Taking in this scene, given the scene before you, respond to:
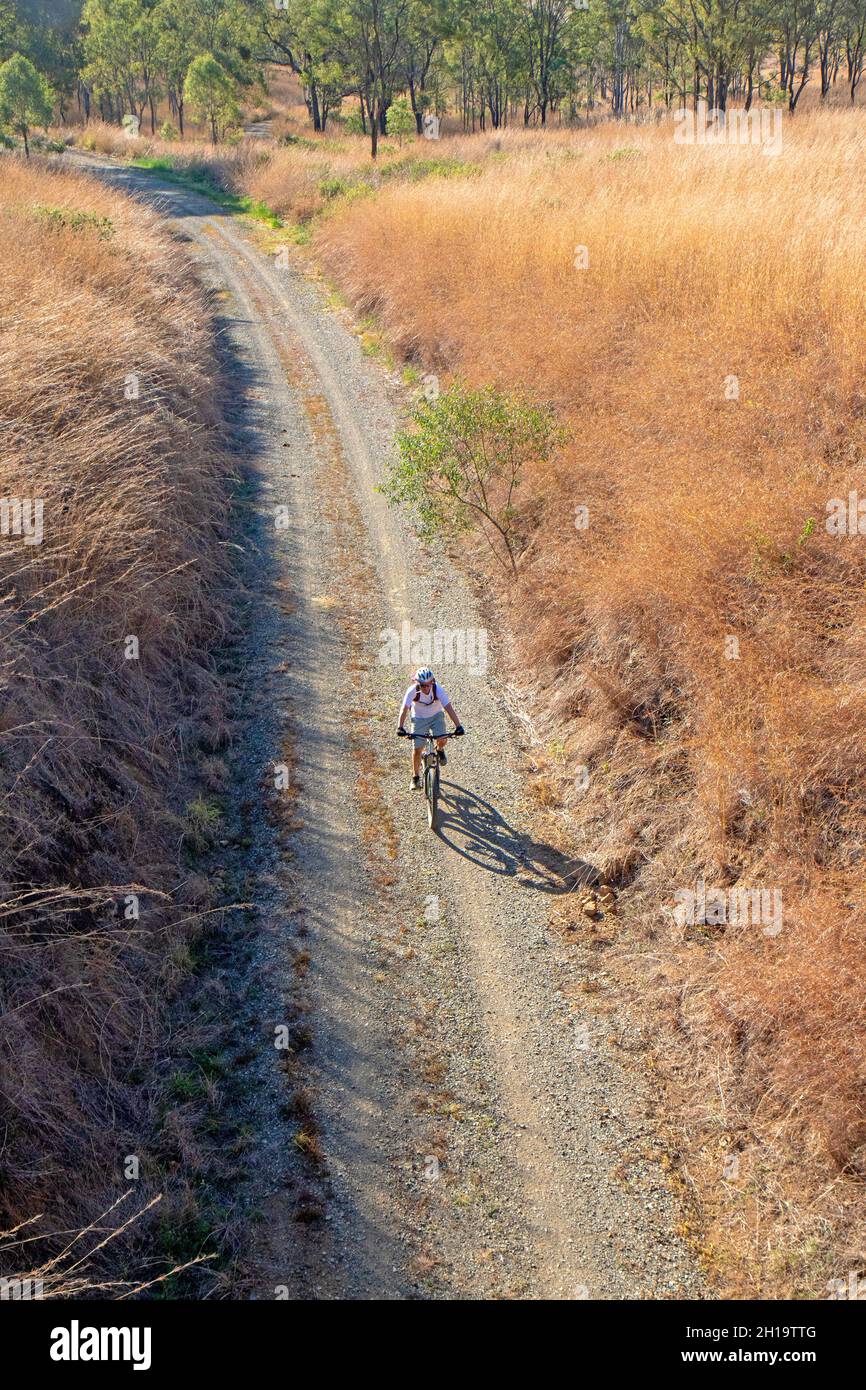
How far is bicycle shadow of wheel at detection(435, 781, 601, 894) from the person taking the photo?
9.89 m

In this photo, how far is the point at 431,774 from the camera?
10.5m

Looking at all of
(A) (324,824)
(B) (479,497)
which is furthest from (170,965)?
(B) (479,497)

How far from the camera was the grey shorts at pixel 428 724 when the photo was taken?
10461 mm

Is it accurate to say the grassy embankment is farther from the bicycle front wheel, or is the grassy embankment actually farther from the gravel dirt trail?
the bicycle front wheel

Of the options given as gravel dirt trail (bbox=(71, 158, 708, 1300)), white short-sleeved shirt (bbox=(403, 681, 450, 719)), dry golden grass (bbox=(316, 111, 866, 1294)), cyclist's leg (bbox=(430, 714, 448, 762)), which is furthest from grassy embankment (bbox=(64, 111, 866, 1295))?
white short-sleeved shirt (bbox=(403, 681, 450, 719))

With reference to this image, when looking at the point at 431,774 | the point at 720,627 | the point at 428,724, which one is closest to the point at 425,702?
the point at 428,724

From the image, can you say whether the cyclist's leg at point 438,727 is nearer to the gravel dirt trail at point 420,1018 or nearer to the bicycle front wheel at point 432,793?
the bicycle front wheel at point 432,793

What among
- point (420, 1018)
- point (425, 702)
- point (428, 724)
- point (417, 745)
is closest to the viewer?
point (420, 1018)

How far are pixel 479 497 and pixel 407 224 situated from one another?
15.2m

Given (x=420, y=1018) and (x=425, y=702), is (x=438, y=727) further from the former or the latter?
(x=420, y=1018)

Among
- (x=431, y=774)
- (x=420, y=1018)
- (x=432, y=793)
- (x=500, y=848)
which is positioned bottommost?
(x=420, y=1018)

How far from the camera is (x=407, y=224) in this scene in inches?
1065

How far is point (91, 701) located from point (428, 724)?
3.91m

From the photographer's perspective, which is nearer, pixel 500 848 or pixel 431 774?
pixel 500 848
